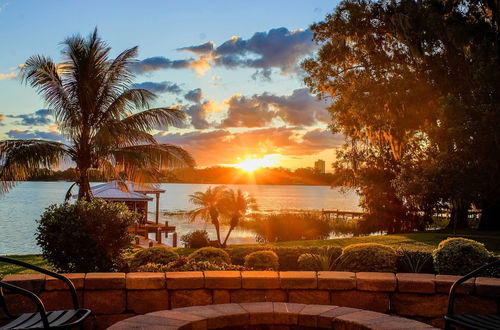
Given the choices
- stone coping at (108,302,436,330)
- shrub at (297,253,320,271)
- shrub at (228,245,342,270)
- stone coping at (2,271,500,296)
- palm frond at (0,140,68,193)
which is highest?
palm frond at (0,140,68,193)

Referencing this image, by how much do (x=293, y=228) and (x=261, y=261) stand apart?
21.3 meters

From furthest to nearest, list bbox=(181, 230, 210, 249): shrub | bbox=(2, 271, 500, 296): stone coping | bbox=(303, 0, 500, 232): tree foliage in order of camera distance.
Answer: bbox=(181, 230, 210, 249): shrub → bbox=(303, 0, 500, 232): tree foliage → bbox=(2, 271, 500, 296): stone coping

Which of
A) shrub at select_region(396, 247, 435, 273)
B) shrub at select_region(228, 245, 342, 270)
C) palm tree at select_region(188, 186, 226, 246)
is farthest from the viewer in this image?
palm tree at select_region(188, 186, 226, 246)

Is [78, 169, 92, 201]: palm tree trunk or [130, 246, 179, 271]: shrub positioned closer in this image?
[130, 246, 179, 271]: shrub

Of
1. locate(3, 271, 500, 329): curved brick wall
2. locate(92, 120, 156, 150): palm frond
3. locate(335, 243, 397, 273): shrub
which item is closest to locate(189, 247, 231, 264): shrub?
locate(335, 243, 397, 273): shrub

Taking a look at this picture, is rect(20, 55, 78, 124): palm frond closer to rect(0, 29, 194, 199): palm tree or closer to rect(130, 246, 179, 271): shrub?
rect(0, 29, 194, 199): palm tree

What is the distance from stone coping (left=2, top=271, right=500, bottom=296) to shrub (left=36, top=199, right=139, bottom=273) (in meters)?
3.17

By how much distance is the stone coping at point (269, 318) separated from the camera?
4.02 metres

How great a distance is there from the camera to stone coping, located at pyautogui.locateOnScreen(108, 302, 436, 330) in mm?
4023

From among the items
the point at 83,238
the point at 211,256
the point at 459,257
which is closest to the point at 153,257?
the point at 211,256

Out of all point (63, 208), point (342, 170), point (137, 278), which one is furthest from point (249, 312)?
point (342, 170)

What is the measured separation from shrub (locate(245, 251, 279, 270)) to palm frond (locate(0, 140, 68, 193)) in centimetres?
987

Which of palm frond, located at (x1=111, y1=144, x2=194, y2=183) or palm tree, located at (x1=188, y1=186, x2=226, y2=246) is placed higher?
palm frond, located at (x1=111, y1=144, x2=194, y2=183)

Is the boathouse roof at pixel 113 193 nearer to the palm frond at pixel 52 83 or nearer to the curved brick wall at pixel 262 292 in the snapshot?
the palm frond at pixel 52 83
